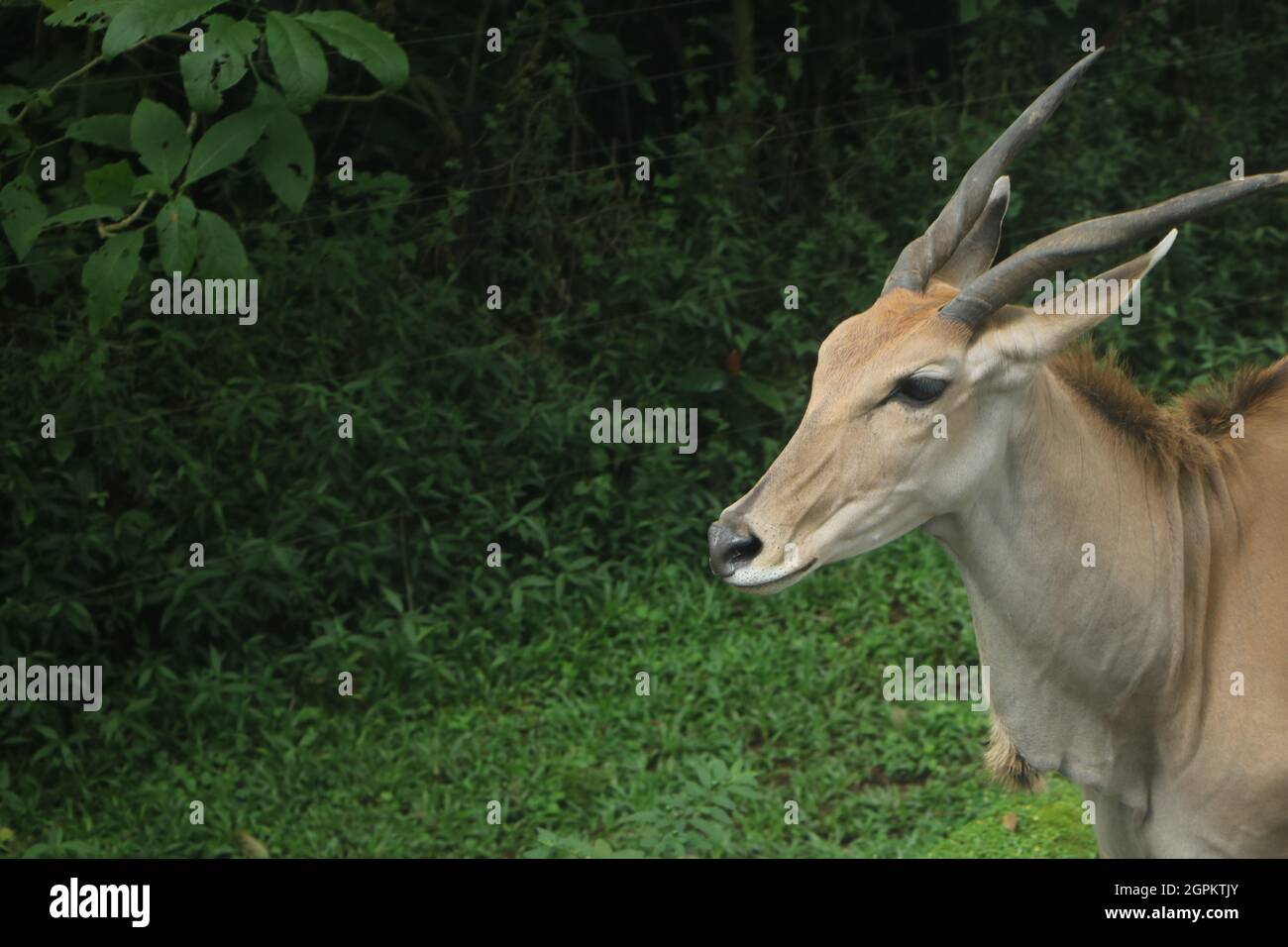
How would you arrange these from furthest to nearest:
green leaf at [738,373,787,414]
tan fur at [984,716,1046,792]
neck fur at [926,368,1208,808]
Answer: green leaf at [738,373,787,414] < tan fur at [984,716,1046,792] < neck fur at [926,368,1208,808]

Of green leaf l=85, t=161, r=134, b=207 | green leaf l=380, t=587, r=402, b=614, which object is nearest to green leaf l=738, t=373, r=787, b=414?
green leaf l=380, t=587, r=402, b=614

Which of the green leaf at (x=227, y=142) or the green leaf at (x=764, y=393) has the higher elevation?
the green leaf at (x=227, y=142)

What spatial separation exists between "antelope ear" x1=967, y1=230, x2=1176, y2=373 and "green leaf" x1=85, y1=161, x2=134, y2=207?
299 cm

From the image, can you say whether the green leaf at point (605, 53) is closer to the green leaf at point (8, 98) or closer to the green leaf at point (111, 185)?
the green leaf at point (111, 185)

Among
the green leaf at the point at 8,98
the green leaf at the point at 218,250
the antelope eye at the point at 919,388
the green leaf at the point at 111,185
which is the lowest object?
the antelope eye at the point at 919,388

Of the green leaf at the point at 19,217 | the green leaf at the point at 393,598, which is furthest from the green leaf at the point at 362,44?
the green leaf at the point at 393,598

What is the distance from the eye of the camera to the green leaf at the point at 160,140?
16.4ft

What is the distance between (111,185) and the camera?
5.13 m

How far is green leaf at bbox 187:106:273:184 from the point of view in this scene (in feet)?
16.3

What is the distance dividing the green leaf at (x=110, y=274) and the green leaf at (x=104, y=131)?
39cm

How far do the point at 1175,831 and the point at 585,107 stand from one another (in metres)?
4.93

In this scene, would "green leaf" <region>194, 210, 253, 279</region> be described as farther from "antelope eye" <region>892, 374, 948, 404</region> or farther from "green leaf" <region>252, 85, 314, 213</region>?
"antelope eye" <region>892, 374, 948, 404</region>

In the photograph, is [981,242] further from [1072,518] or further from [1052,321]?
[1072,518]

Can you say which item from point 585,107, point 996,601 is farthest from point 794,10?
point 996,601
